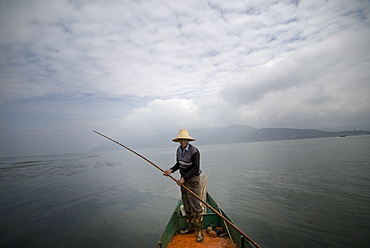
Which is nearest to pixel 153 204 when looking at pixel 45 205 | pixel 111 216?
pixel 111 216

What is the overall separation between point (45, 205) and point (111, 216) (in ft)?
20.8

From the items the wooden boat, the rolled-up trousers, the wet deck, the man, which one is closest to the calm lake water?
the wooden boat

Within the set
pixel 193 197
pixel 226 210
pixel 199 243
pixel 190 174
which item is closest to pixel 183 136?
pixel 190 174

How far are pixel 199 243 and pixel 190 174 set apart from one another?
6.95 feet

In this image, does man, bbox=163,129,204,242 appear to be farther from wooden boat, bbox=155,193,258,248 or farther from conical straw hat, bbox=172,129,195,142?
wooden boat, bbox=155,193,258,248

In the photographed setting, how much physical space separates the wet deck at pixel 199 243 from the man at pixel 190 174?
16 cm

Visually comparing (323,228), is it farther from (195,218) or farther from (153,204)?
(153,204)

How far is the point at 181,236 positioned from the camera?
551cm

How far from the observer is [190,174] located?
465 centimetres

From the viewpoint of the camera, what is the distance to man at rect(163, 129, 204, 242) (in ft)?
15.4

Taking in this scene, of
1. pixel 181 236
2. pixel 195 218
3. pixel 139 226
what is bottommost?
pixel 139 226

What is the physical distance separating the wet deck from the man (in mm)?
164

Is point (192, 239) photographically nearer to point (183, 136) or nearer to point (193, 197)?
point (193, 197)

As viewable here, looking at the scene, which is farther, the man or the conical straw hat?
the conical straw hat
